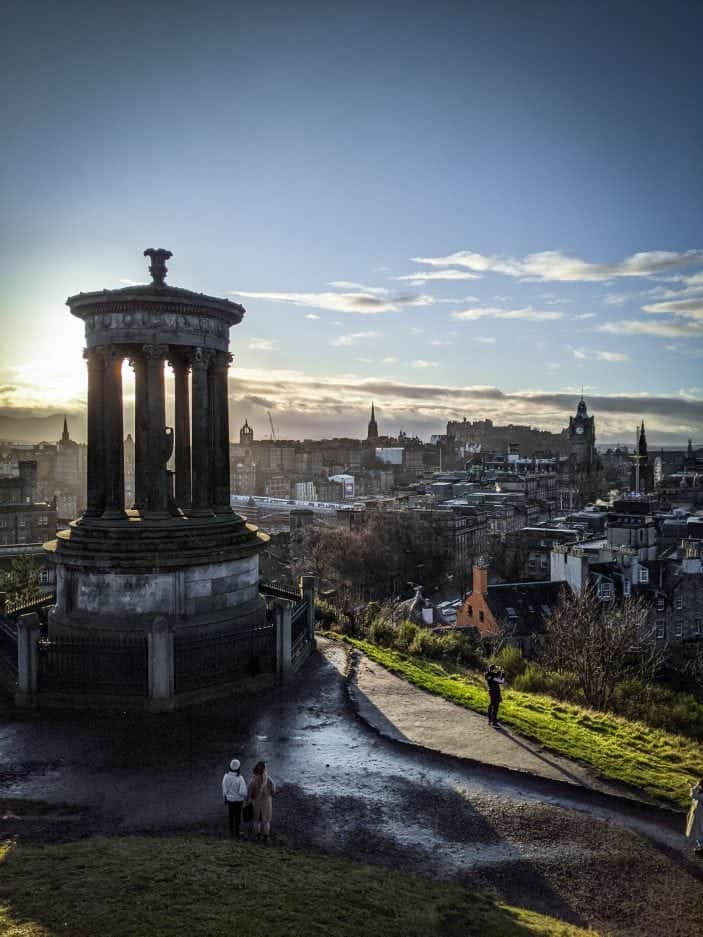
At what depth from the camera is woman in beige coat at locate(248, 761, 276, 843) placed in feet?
31.6

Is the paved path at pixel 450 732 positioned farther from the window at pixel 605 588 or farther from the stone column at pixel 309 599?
the window at pixel 605 588

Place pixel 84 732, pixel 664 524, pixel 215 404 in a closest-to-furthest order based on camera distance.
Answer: pixel 84 732 → pixel 215 404 → pixel 664 524

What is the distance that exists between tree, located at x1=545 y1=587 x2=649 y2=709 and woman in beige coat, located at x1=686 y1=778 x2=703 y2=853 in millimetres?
9832

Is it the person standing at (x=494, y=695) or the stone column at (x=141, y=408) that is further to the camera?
the stone column at (x=141, y=408)

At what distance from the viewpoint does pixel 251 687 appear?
16000 mm

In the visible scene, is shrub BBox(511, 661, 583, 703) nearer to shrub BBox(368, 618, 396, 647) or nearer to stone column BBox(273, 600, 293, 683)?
shrub BBox(368, 618, 396, 647)

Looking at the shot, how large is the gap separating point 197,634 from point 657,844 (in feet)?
32.2

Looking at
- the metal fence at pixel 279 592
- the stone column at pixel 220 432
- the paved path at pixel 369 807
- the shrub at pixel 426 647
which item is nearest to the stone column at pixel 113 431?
the stone column at pixel 220 432

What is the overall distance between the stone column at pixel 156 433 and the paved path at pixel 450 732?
6019 millimetres

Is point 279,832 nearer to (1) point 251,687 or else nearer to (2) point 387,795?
(2) point 387,795

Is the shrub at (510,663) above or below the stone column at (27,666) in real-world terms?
below

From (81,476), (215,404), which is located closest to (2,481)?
(81,476)

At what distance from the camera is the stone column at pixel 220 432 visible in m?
19.4

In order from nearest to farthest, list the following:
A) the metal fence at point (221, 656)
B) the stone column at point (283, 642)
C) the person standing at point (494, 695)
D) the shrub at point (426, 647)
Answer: the person standing at point (494, 695)
the metal fence at point (221, 656)
the stone column at point (283, 642)
the shrub at point (426, 647)
